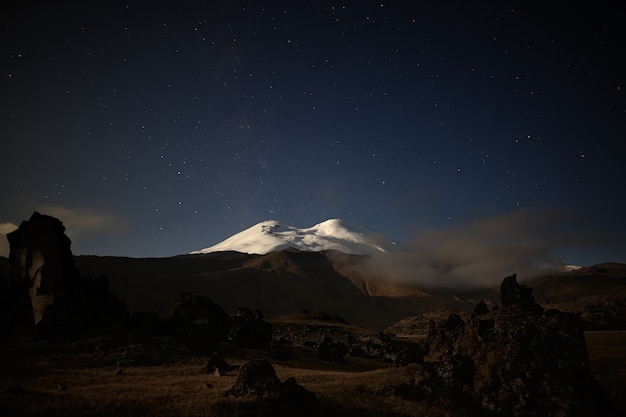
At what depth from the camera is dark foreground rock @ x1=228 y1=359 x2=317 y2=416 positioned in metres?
17.7

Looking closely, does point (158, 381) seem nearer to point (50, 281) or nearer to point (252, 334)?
point (252, 334)

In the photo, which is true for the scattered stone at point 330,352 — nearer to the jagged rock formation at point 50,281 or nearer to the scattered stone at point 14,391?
the jagged rock formation at point 50,281

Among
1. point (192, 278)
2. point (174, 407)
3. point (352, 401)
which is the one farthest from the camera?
point (192, 278)

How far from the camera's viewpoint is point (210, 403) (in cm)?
1784

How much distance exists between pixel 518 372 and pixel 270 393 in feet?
50.1

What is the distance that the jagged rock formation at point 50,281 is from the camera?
127 ft

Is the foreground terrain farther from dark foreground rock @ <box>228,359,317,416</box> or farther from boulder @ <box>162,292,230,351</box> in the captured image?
boulder @ <box>162,292,230,351</box>

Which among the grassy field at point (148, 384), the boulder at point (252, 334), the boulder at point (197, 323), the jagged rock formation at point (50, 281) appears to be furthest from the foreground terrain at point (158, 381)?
the jagged rock formation at point (50, 281)

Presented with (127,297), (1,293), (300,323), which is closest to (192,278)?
(127,297)

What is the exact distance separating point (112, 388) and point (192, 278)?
13078 cm

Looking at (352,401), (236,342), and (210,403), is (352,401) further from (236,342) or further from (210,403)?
(236,342)

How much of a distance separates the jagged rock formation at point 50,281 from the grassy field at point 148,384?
5.34m

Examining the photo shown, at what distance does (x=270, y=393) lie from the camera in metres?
18.4

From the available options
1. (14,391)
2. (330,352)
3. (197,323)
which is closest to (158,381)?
(14,391)
